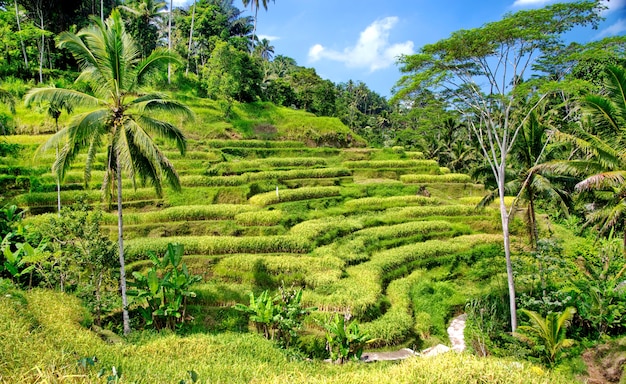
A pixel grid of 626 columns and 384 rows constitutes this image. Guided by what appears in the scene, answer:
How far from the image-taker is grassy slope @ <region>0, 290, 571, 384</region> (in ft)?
13.6

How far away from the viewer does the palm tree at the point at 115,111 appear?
27.5 ft

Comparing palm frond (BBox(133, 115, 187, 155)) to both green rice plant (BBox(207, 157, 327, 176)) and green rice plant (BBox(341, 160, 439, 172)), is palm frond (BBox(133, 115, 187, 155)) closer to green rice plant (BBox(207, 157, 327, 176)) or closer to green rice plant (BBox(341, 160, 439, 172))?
green rice plant (BBox(207, 157, 327, 176))

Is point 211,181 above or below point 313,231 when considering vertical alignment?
above

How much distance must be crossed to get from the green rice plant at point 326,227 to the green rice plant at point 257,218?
3.06ft

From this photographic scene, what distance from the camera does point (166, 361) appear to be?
594cm

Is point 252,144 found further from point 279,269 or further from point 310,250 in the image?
point 279,269

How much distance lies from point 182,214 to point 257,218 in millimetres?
3124

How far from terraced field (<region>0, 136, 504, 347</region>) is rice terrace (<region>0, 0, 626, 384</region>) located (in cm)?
9

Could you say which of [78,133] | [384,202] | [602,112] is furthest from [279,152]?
[602,112]

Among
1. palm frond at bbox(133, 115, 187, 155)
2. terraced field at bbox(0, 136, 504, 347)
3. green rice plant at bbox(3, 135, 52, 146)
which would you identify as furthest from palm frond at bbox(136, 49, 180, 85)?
green rice plant at bbox(3, 135, 52, 146)

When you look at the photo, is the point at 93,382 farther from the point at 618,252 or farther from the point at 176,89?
the point at 176,89

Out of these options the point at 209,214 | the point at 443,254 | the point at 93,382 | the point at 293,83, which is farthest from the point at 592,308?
the point at 293,83

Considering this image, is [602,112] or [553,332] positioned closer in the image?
[553,332]

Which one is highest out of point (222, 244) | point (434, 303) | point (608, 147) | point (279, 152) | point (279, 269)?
point (279, 152)
